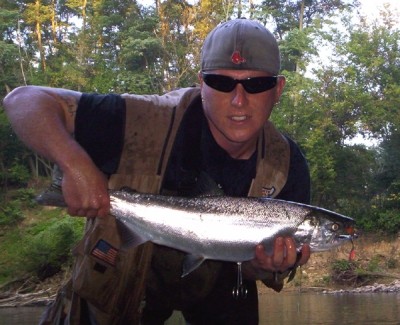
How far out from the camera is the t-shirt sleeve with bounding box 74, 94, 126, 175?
3871 millimetres

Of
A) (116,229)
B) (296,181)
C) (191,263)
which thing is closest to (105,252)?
(116,229)

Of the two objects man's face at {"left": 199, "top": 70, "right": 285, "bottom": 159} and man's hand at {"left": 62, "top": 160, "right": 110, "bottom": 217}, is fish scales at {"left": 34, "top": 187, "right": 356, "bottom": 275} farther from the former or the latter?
man's face at {"left": 199, "top": 70, "right": 285, "bottom": 159}

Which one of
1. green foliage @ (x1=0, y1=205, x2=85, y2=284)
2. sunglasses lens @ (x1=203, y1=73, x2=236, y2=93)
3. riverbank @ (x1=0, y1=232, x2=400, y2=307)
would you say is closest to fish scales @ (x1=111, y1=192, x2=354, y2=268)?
sunglasses lens @ (x1=203, y1=73, x2=236, y2=93)

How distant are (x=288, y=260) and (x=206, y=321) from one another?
0.74m

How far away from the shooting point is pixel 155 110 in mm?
4027

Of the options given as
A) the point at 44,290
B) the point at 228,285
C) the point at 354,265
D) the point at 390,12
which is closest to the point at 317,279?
the point at 354,265

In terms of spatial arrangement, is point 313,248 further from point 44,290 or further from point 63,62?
point 63,62

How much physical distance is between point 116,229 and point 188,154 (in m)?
0.67

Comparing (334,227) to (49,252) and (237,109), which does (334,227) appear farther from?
(49,252)

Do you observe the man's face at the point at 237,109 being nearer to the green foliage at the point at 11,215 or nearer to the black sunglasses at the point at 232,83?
the black sunglasses at the point at 232,83

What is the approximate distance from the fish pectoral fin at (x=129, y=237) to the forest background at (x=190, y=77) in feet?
95.3

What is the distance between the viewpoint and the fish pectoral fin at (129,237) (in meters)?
3.82

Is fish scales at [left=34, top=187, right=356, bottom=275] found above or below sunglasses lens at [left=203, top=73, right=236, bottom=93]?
below

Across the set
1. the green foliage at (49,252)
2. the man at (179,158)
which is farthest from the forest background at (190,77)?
the man at (179,158)
